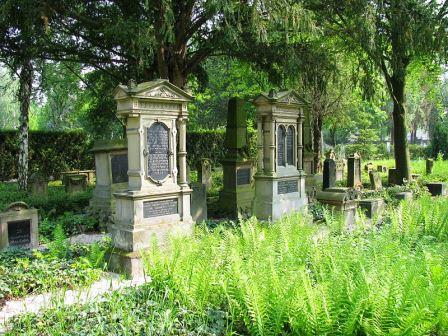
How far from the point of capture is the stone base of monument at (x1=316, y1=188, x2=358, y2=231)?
977 centimetres

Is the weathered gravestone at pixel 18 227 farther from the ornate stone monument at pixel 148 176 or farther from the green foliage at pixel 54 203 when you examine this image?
the ornate stone monument at pixel 148 176

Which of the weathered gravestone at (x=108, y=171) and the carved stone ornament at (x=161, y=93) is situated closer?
the carved stone ornament at (x=161, y=93)

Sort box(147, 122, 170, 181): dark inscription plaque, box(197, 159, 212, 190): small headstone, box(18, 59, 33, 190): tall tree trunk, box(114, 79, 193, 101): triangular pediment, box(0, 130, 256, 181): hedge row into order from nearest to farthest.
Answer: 1. box(114, 79, 193, 101): triangular pediment
2. box(147, 122, 170, 181): dark inscription plaque
3. box(18, 59, 33, 190): tall tree trunk
4. box(197, 159, 212, 190): small headstone
5. box(0, 130, 256, 181): hedge row

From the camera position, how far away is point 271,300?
394 centimetres

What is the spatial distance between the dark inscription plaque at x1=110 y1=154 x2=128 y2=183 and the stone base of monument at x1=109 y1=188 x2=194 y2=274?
415 cm

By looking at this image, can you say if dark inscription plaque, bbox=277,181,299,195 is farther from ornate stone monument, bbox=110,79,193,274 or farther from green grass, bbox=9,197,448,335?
green grass, bbox=9,197,448,335

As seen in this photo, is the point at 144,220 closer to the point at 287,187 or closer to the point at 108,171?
the point at 287,187

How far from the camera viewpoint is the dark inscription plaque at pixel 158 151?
23.7 feet

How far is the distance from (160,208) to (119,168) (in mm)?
4394

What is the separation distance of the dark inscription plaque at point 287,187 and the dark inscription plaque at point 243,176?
2807 mm

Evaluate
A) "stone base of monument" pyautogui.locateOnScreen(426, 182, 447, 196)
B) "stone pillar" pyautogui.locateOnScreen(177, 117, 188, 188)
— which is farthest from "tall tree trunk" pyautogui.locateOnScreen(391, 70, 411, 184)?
"stone pillar" pyautogui.locateOnScreen(177, 117, 188, 188)

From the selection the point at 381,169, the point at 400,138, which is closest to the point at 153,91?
the point at 400,138

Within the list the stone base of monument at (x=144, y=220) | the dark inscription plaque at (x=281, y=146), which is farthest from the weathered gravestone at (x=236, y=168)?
the stone base of monument at (x=144, y=220)

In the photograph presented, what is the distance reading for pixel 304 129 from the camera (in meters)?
14.8
